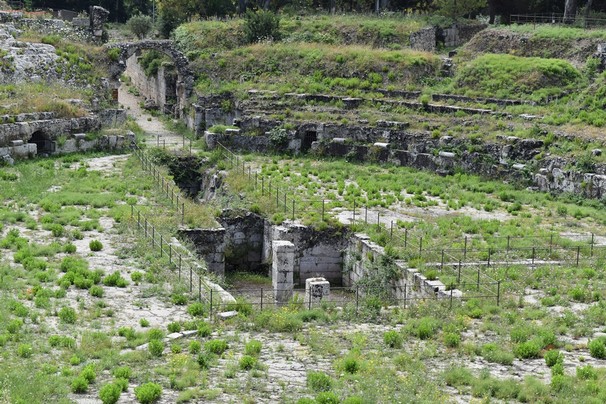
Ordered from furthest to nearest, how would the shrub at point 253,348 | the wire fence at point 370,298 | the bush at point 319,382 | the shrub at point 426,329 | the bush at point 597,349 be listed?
1. the wire fence at point 370,298
2. the shrub at point 426,329
3. the bush at point 597,349
4. the shrub at point 253,348
5. the bush at point 319,382

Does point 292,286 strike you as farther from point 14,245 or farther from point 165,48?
point 165,48

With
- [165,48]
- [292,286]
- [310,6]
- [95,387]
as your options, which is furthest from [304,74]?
[95,387]

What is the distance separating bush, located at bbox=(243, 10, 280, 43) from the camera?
5481 centimetres

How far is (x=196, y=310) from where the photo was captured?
2280cm

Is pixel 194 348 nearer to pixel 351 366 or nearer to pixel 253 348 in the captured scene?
pixel 253 348

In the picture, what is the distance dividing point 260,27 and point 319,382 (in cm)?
3903

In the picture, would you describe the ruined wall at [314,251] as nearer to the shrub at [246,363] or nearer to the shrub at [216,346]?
the shrub at [216,346]

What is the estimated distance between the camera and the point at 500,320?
75.8 ft

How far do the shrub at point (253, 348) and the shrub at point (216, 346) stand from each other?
517 mm

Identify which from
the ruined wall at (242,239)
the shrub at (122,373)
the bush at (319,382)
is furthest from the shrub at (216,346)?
the ruined wall at (242,239)

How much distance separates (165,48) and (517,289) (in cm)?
3338

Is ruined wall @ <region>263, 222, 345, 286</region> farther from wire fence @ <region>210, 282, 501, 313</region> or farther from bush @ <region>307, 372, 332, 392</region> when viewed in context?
bush @ <region>307, 372, 332, 392</region>

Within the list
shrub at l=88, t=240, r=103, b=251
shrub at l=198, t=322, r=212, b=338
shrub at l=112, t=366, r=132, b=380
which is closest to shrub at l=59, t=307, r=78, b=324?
shrub at l=198, t=322, r=212, b=338

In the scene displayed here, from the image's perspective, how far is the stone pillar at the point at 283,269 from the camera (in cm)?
2964
